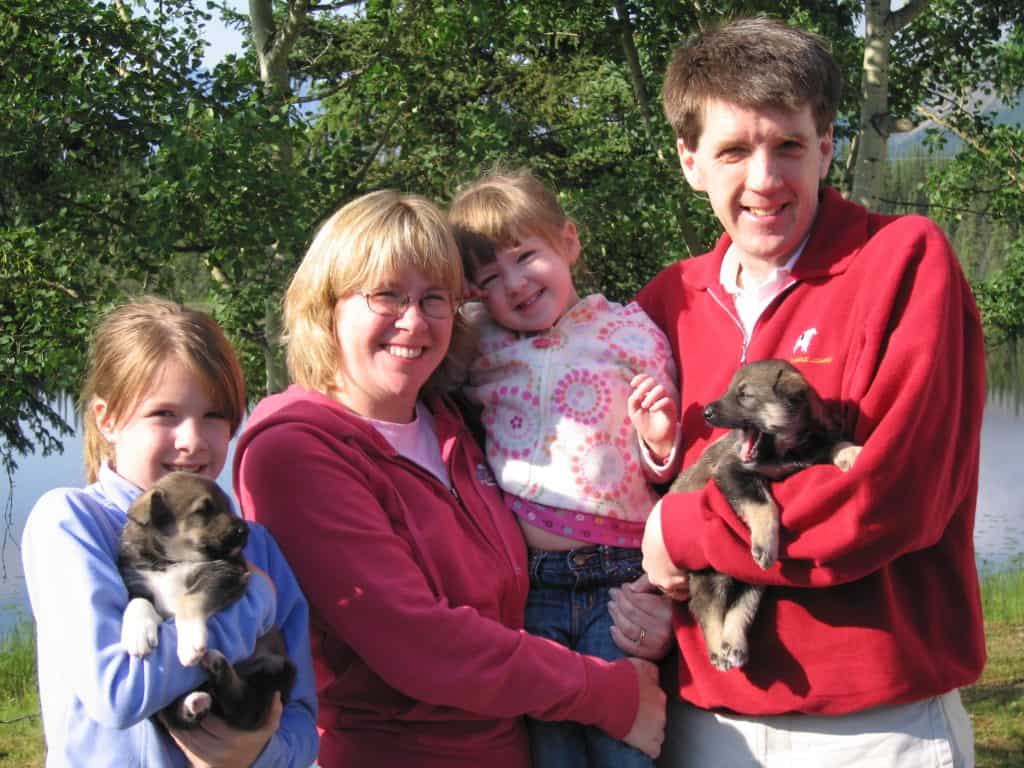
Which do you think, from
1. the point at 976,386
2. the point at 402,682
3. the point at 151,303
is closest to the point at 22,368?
the point at 151,303

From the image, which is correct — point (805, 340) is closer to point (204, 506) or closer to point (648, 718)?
point (648, 718)

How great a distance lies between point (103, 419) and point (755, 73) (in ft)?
7.08

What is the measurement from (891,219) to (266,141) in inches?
171

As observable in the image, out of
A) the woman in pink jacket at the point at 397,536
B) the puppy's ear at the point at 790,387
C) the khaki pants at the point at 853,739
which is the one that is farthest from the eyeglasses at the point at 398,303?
the khaki pants at the point at 853,739

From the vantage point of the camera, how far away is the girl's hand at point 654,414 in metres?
3.54

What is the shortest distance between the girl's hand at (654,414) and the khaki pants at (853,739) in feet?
2.85

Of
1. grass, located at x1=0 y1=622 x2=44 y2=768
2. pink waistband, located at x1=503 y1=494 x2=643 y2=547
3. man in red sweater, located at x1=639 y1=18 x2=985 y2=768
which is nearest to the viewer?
man in red sweater, located at x1=639 y1=18 x2=985 y2=768

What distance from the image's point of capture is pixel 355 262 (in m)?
3.33

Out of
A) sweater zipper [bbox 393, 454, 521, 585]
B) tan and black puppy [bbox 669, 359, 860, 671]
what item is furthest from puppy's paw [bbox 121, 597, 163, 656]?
tan and black puppy [bbox 669, 359, 860, 671]

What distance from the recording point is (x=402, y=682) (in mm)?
3068

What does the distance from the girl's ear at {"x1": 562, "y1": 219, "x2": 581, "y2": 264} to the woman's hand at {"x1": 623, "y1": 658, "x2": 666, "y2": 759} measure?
56.5 inches

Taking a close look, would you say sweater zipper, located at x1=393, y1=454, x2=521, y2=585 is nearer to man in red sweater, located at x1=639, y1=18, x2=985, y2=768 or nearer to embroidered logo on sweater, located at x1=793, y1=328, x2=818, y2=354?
man in red sweater, located at x1=639, y1=18, x2=985, y2=768

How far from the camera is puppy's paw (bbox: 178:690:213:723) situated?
2.68 metres

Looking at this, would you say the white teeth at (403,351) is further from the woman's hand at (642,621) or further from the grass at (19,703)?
the grass at (19,703)
